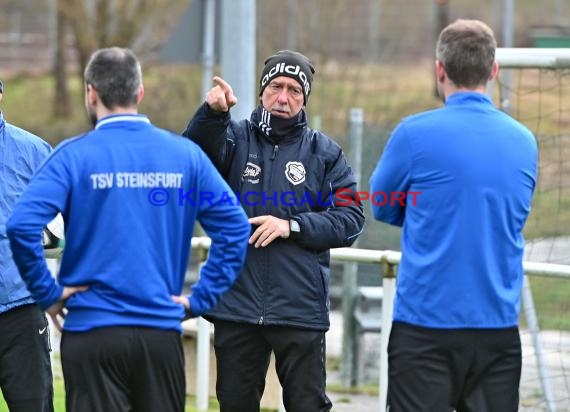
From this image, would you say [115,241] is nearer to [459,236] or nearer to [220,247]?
[220,247]

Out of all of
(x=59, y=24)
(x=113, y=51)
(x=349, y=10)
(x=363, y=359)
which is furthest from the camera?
(x=59, y=24)

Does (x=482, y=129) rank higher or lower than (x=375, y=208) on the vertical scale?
higher

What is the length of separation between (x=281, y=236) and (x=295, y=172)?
322 mm

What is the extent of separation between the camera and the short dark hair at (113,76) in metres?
4.59

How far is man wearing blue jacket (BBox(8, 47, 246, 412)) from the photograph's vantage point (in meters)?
4.54

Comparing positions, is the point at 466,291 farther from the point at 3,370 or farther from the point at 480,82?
the point at 3,370

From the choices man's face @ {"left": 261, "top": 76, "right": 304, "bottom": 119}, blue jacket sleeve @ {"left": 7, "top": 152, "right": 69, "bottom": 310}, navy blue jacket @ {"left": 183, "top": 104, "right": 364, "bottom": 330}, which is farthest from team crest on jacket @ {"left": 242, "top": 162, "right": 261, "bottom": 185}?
blue jacket sleeve @ {"left": 7, "top": 152, "right": 69, "bottom": 310}

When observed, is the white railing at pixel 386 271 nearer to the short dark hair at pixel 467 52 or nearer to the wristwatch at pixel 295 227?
the wristwatch at pixel 295 227

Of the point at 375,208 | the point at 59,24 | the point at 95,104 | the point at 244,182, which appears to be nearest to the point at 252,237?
the point at 244,182

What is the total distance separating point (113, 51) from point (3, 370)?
1.92 meters

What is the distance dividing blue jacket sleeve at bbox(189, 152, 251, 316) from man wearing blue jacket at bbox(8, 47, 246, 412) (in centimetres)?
9

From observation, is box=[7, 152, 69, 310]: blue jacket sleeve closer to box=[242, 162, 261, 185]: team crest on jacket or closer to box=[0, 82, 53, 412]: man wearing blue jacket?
box=[0, 82, 53, 412]: man wearing blue jacket

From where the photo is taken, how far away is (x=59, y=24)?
99.8 feet

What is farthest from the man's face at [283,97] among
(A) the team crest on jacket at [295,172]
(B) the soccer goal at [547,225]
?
(B) the soccer goal at [547,225]
